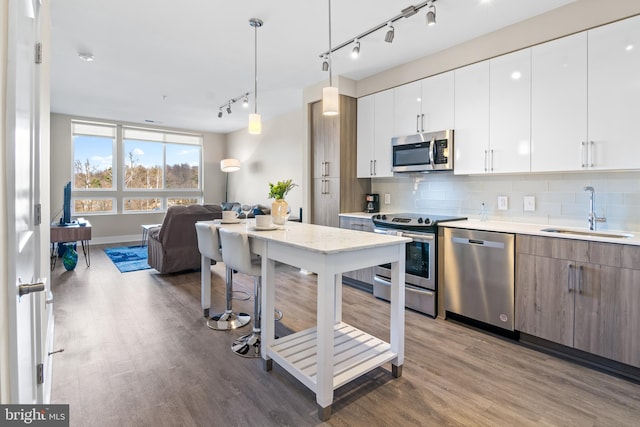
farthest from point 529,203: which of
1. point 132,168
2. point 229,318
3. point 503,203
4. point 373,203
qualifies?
point 132,168

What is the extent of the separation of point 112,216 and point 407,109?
21.8 feet

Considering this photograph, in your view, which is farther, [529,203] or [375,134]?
[375,134]

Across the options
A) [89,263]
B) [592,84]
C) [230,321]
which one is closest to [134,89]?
[89,263]

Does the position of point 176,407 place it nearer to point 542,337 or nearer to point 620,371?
point 542,337

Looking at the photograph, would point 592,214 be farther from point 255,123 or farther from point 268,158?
point 268,158

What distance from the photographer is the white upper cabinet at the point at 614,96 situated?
7.61ft

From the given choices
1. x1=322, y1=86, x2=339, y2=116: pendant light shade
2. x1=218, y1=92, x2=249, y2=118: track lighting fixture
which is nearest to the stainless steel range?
x1=322, y1=86, x2=339, y2=116: pendant light shade

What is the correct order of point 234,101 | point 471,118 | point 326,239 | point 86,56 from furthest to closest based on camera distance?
1. point 234,101
2. point 86,56
3. point 471,118
4. point 326,239

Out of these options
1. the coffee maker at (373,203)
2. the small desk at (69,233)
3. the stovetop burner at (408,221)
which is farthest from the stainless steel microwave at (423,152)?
the small desk at (69,233)

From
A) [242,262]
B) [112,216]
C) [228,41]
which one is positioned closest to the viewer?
[242,262]

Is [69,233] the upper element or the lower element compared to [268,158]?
lower

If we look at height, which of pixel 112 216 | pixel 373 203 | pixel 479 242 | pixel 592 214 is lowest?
pixel 479 242

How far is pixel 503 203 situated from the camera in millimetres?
3285

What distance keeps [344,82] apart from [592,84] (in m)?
2.62
